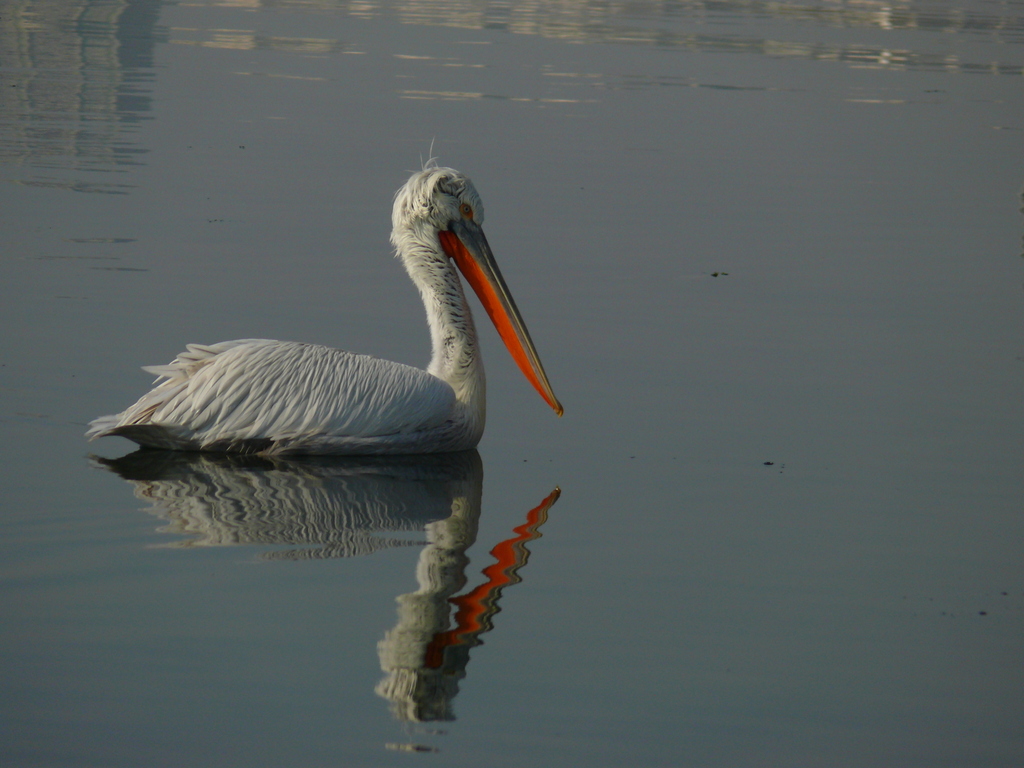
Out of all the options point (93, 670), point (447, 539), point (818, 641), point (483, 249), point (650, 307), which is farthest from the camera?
point (650, 307)

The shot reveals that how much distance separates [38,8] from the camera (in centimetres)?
2362

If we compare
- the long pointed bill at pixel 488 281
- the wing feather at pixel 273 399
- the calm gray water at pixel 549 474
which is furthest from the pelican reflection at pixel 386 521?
the long pointed bill at pixel 488 281

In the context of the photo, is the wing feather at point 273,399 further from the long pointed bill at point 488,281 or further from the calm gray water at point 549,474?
the long pointed bill at point 488,281

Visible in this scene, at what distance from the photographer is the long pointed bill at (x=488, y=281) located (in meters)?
5.54

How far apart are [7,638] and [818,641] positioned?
6.99 ft

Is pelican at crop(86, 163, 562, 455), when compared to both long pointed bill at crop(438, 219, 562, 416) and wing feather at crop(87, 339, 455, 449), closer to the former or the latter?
wing feather at crop(87, 339, 455, 449)

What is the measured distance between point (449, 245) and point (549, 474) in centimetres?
128

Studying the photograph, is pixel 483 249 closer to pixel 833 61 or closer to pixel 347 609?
pixel 347 609

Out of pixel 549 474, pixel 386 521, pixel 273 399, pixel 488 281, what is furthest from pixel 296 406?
pixel 488 281

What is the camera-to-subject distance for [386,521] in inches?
172

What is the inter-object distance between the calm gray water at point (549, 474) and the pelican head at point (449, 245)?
0.36m

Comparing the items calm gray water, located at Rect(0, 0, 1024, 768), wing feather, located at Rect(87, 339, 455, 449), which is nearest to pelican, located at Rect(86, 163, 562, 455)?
wing feather, located at Rect(87, 339, 455, 449)

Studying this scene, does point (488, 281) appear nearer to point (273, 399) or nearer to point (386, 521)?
point (273, 399)

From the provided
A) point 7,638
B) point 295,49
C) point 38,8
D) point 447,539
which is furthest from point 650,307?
point 38,8
